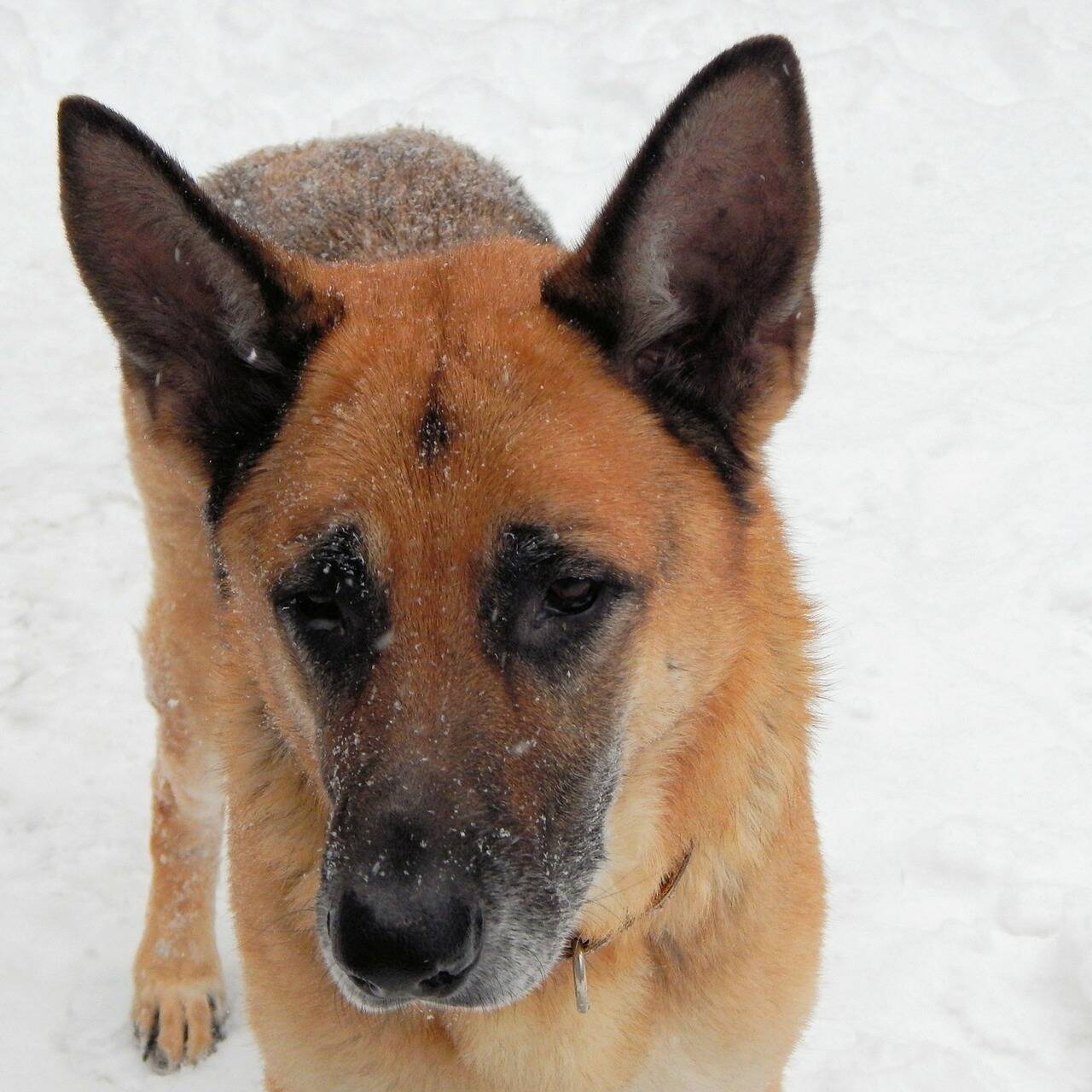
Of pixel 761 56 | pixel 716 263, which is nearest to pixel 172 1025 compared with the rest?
pixel 716 263

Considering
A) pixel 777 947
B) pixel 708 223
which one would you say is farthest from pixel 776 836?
pixel 708 223

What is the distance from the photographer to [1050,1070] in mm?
3686

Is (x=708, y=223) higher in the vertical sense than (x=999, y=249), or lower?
higher

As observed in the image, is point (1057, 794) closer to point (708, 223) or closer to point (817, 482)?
point (817, 482)

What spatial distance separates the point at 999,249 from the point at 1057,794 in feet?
13.9

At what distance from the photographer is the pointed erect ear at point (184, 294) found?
8.15ft

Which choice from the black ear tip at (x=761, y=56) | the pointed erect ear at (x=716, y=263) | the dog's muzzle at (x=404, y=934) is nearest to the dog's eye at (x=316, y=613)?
the dog's muzzle at (x=404, y=934)

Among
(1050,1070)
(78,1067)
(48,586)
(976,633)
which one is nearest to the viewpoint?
(1050,1070)

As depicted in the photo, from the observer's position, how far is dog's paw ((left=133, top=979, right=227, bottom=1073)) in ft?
13.1

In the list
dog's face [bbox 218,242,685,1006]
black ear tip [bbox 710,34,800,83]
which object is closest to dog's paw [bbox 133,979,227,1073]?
dog's face [bbox 218,242,685,1006]

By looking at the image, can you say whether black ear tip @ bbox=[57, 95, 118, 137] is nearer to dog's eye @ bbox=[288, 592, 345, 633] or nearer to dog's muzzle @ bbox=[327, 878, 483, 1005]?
dog's eye @ bbox=[288, 592, 345, 633]

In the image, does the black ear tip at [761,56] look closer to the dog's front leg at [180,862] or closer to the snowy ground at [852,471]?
the snowy ground at [852,471]

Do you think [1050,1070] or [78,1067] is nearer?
[1050,1070]

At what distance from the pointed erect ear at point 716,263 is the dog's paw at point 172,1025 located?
2.67 meters
